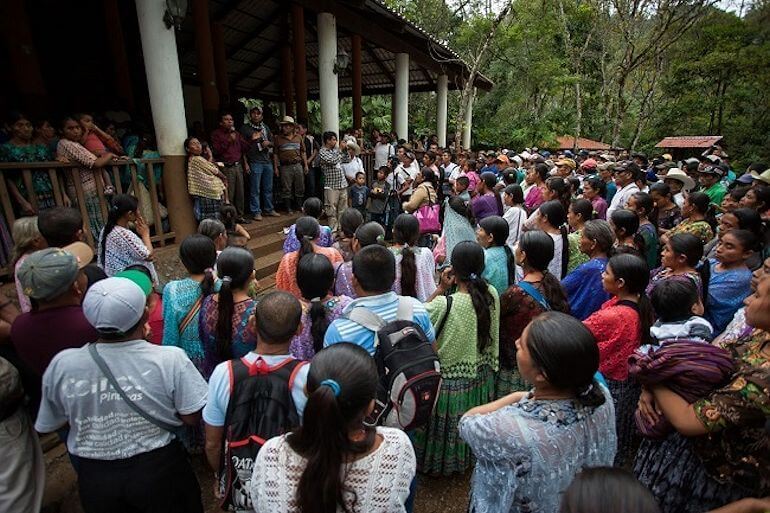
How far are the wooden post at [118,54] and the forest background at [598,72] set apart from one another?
831 cm

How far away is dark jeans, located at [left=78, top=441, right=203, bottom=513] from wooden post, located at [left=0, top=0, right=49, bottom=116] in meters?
6.70

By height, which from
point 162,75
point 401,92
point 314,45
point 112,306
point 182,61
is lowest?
point 112,306

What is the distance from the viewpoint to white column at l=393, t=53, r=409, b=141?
453 inches

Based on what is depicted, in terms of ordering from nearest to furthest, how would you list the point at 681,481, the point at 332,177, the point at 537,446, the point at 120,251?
the point at 537,446 → the point at 681,481 → the point at 120,251 → the point at 332,177

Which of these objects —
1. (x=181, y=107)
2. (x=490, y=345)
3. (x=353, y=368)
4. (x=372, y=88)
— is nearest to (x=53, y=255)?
(x=353, y=368)

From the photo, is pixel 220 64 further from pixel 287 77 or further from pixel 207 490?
pixel 207 490

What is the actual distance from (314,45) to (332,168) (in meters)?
6.89

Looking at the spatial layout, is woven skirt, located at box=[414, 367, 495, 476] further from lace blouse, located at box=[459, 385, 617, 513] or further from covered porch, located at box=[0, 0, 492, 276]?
covered porch, located at box=[0, 0, 492, 276]

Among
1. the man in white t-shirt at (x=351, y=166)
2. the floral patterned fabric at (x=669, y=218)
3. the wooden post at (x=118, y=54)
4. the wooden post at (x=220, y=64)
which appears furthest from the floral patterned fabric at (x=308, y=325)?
the wooden post at (x=220, y=64)

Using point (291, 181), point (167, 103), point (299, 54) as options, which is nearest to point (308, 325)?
point (167, 103)

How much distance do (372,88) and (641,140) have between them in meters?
17.7

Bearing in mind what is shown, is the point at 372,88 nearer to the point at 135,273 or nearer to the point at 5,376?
the point at 135,273

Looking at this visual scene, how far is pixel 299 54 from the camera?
8297 mm

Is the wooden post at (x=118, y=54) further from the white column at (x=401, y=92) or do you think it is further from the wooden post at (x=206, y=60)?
the white column at (x=401, y=92)
